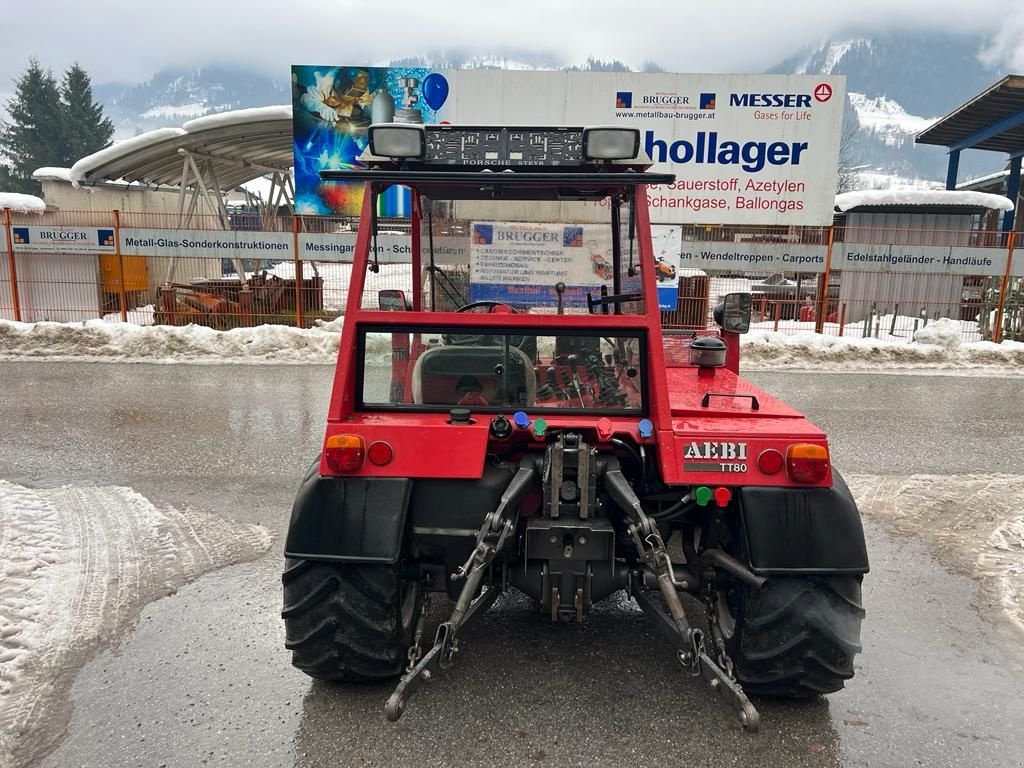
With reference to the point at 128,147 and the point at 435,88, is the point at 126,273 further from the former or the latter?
the point at 435,88

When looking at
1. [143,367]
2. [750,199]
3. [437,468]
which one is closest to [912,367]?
[750,199]

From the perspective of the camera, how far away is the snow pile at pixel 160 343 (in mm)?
11781

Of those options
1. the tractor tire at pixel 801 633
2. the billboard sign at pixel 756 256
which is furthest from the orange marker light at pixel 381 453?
the billboard sign at pixel 756 256

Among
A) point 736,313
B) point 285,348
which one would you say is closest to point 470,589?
point 736,313

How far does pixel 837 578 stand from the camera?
280 centimetres

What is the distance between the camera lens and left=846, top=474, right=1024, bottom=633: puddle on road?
13.9 feet

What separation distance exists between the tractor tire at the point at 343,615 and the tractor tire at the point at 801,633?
55.2 inches

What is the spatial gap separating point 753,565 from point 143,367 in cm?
1054

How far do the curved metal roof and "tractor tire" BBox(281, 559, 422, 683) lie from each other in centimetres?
1470

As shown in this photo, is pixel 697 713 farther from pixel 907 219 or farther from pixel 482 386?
pixel 907 219

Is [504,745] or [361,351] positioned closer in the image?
[504,745]

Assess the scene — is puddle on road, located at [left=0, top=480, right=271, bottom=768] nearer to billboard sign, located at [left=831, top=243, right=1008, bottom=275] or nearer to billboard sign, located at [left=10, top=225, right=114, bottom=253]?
billboard sign, located at [left=10, top=225, right=114, bottom=253]

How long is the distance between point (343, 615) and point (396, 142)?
1874 mm

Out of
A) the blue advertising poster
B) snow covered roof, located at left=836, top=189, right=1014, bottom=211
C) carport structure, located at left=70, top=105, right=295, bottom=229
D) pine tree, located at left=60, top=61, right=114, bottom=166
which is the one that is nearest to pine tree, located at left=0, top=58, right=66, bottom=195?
pine tree, located at left=60, top=61, right=114, bottom=166
